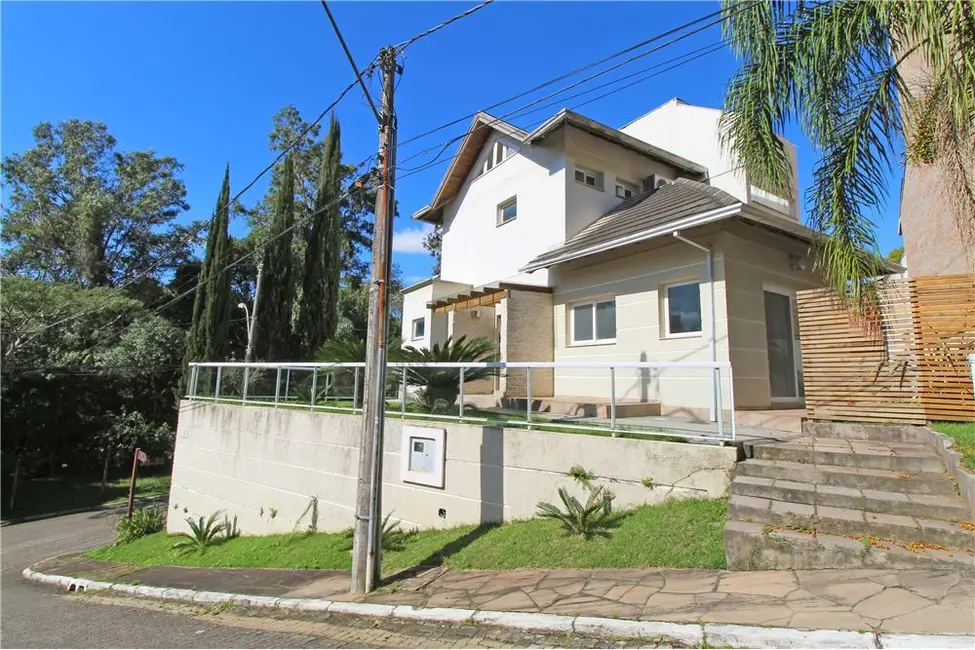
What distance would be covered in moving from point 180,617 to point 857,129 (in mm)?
10473

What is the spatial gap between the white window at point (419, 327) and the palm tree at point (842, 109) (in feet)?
39.5

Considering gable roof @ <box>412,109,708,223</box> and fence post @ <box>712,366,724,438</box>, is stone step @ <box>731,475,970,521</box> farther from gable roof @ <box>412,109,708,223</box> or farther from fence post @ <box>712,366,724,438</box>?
gable roof @ <box>412,109,708,223</box>

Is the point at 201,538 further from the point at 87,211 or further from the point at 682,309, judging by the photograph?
the point at 87,211

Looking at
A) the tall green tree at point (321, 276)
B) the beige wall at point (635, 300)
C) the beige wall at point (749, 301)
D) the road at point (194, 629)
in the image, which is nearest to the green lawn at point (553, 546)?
the road at point (194, 629)

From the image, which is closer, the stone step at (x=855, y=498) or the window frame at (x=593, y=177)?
the stone step at (x=855, y=498)

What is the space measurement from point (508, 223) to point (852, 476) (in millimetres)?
11784

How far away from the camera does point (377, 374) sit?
6480mm

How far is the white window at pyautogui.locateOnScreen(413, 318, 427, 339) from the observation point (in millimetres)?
16998

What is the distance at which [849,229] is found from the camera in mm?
A: 6055

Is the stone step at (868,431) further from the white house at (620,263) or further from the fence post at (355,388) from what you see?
the fence post at (355,388)

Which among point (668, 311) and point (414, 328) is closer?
point (668, 311)

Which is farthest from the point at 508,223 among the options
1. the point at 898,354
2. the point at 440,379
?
the point at 898,354

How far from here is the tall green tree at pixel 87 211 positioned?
28797 mm

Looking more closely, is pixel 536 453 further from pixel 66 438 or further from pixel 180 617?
pixel 66 438
